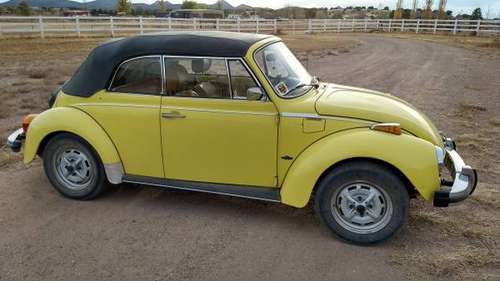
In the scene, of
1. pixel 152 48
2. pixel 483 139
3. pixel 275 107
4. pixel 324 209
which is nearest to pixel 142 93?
pixel 152 48

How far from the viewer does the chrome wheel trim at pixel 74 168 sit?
461cm

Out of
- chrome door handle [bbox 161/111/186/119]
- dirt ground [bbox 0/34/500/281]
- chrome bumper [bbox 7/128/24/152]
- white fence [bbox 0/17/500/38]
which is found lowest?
dirt ground [bbox 0/34/500/281]

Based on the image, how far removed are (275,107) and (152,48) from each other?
4.67ft

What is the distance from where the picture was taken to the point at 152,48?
4.28m

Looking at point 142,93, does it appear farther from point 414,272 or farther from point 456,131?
point 456,131

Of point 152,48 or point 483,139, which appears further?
point 483,139

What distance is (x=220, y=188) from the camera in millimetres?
4195

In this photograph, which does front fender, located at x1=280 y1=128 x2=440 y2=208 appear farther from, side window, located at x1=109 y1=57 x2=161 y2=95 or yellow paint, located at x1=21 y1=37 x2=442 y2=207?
side window, located at x1=109 y1=57 x2=161 y2=95

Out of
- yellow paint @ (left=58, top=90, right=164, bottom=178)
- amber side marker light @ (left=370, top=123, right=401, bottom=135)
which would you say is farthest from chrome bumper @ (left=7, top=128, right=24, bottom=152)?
amber side marker light @ (left=370, top=123, right=401, bottom=135)

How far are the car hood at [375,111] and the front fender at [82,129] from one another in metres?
2.20

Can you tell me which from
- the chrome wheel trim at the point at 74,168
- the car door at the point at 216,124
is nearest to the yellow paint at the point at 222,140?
the car door at the point at 216,124

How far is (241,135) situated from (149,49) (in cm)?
132

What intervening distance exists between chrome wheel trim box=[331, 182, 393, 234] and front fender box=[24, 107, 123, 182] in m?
2.32

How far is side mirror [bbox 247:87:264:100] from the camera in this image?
3961 mm
